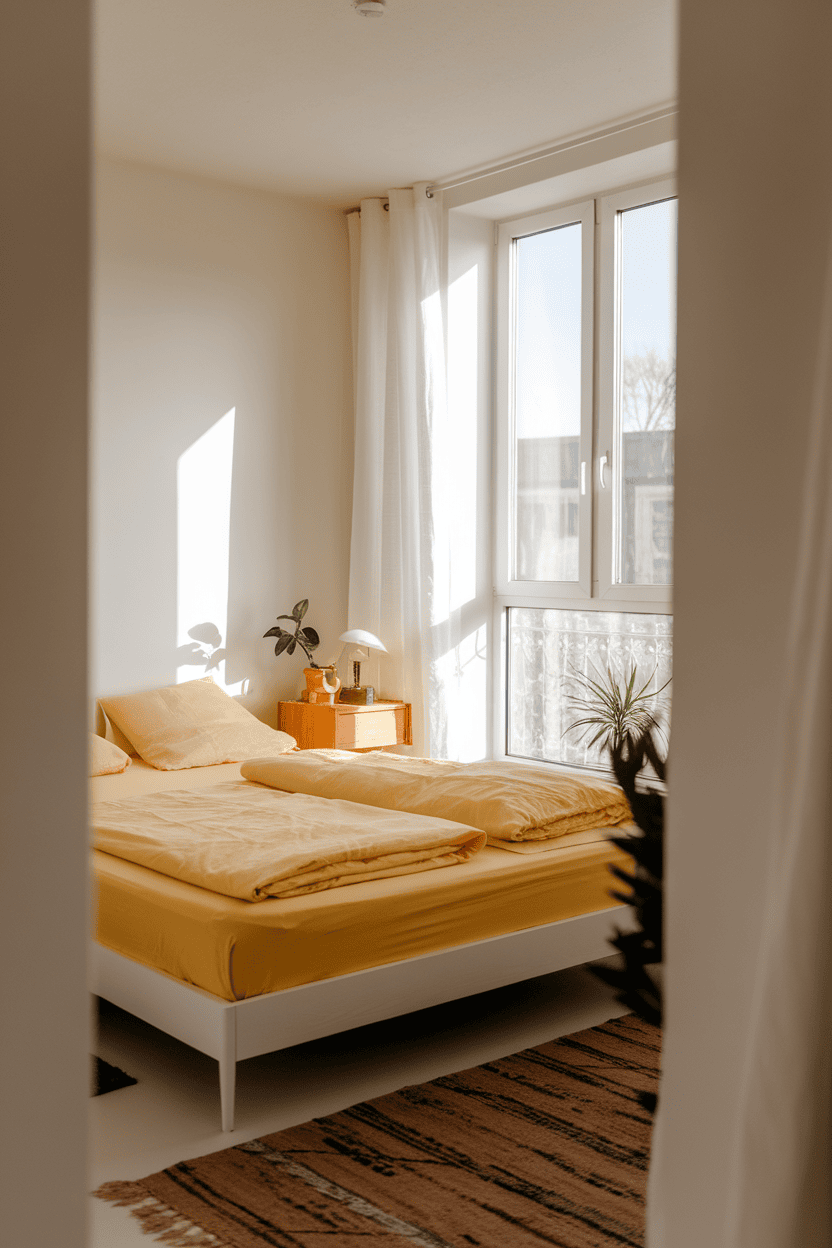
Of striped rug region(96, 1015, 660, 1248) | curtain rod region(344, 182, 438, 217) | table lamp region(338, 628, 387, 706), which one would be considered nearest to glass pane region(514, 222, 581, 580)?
curtain rod region(344, 182, 438, 217)

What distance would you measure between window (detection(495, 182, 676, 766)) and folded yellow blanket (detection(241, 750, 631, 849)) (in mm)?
1411

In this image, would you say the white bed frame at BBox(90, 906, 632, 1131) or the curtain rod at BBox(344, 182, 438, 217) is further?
the curtain rod at BBox(344, 182, 438, 217)

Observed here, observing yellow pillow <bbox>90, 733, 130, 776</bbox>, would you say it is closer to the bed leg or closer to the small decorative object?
the small decorative object

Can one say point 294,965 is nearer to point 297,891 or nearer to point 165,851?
point 297,891

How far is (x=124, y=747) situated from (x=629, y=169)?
10.1 ft

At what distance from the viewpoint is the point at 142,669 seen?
15.9 ft

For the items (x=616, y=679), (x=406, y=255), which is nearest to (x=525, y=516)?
(x=616, y=679)

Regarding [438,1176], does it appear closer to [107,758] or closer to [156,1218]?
[156,1218]

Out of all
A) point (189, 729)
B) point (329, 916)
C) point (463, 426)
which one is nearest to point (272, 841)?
point (329, 916)

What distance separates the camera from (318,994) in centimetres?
254

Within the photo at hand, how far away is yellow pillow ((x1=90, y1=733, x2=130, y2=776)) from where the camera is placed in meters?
4.17

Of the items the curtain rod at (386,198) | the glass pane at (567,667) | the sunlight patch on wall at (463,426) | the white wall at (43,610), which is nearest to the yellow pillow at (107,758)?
the sunlight patch on wall at (463,426)

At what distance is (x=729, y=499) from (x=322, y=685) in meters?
4.54

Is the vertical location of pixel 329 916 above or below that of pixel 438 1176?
above
